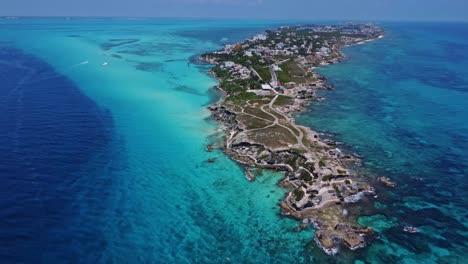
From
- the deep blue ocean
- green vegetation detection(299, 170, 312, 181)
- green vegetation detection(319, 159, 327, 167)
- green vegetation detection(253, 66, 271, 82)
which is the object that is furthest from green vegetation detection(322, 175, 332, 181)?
green vegetation detection(253, 66, 271, 82)

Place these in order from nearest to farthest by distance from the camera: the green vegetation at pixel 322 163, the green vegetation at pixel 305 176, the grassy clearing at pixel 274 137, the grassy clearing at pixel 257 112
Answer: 1. the green vegetation at pixel 305 176
2. the green vegetation at pixel 322 163
3. the grassy clearing at pixel 274 137
4. the grassy clearing at pixel 257 112

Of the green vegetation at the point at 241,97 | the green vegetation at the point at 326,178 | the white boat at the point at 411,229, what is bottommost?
the white boat at the point at 411,229

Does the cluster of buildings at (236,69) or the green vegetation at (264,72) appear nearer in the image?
the green vegetation at (264,72)

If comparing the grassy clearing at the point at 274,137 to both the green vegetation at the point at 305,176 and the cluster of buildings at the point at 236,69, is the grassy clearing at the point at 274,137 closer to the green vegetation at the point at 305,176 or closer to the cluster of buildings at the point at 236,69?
the green vegetation at the point at 305,176

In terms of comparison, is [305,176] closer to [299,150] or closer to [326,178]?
[326,178]

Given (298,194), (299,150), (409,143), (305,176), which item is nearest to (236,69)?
(299,150)

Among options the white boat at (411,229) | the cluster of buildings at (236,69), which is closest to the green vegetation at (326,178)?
the white boat at (411,229)

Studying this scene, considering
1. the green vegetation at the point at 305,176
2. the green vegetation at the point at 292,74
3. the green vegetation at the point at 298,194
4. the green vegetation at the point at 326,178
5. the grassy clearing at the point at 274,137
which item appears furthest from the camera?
the green vegetation at the point at 292,74

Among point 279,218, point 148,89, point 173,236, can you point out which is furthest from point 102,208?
point 148,89
